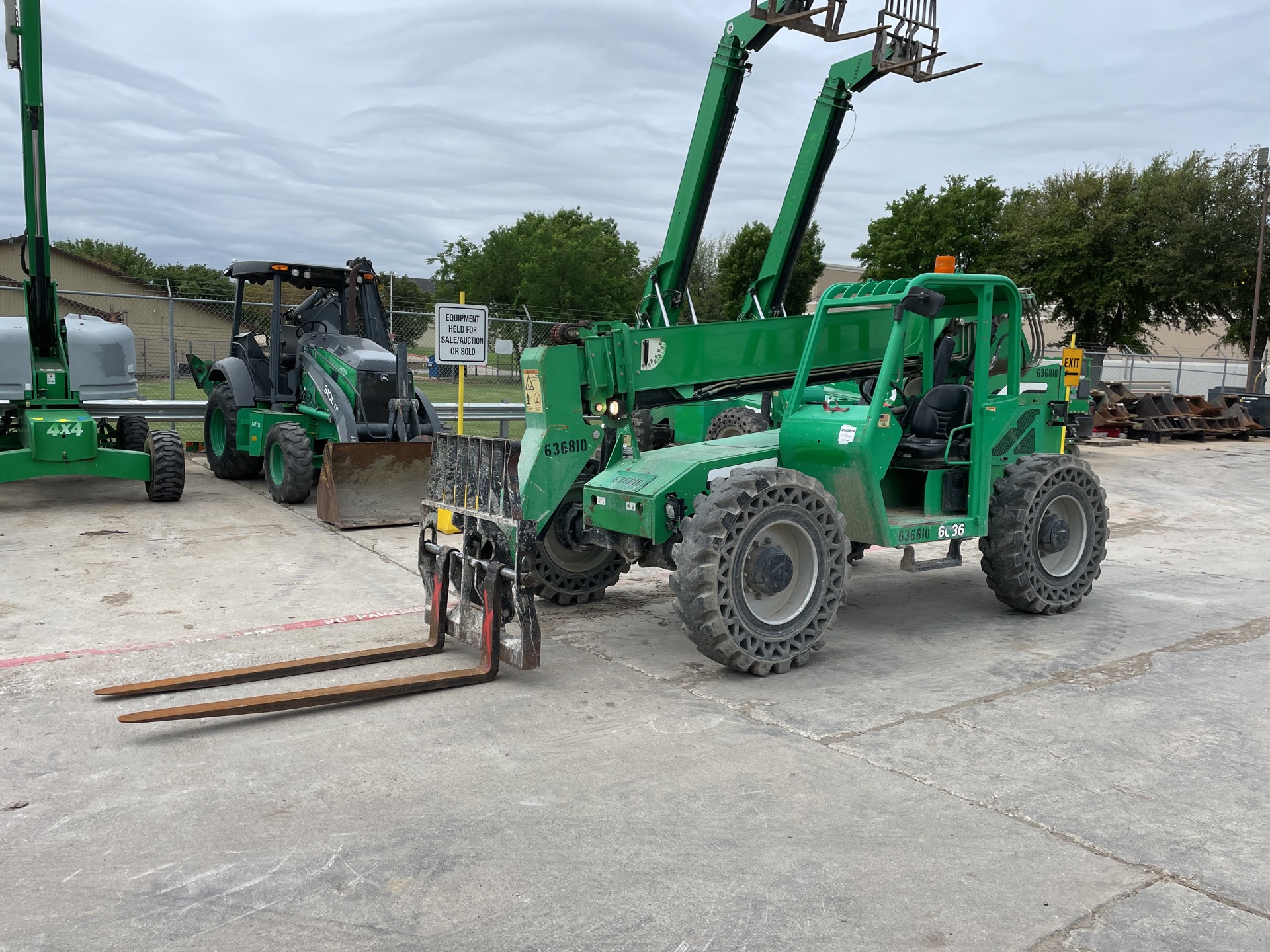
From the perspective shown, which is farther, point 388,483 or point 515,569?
point 388,483

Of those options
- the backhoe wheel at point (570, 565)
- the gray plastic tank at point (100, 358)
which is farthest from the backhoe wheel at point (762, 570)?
the gray plastic tank at point (100, 358)

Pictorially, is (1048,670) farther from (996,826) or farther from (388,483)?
(388,483)

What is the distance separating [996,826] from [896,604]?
3871mm

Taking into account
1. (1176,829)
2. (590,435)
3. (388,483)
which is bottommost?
(1176,829)

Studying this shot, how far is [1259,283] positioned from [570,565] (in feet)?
106

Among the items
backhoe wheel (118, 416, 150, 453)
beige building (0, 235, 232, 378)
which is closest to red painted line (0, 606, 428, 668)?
backhoe wheel (118, 416, 150, 453)

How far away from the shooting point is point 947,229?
143ft

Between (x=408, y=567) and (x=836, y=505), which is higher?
(x=836, y=505)

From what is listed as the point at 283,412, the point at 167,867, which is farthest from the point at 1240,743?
the point at 283,412

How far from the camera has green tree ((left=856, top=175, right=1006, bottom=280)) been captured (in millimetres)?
43406

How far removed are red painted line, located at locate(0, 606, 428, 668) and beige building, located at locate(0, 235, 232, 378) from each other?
9.09 m

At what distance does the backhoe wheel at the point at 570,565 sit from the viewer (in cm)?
711

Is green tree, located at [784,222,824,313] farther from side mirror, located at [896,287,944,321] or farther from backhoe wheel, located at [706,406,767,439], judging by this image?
side mirror, located at [896,287,944,321]

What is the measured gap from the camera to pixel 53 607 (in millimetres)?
7027
